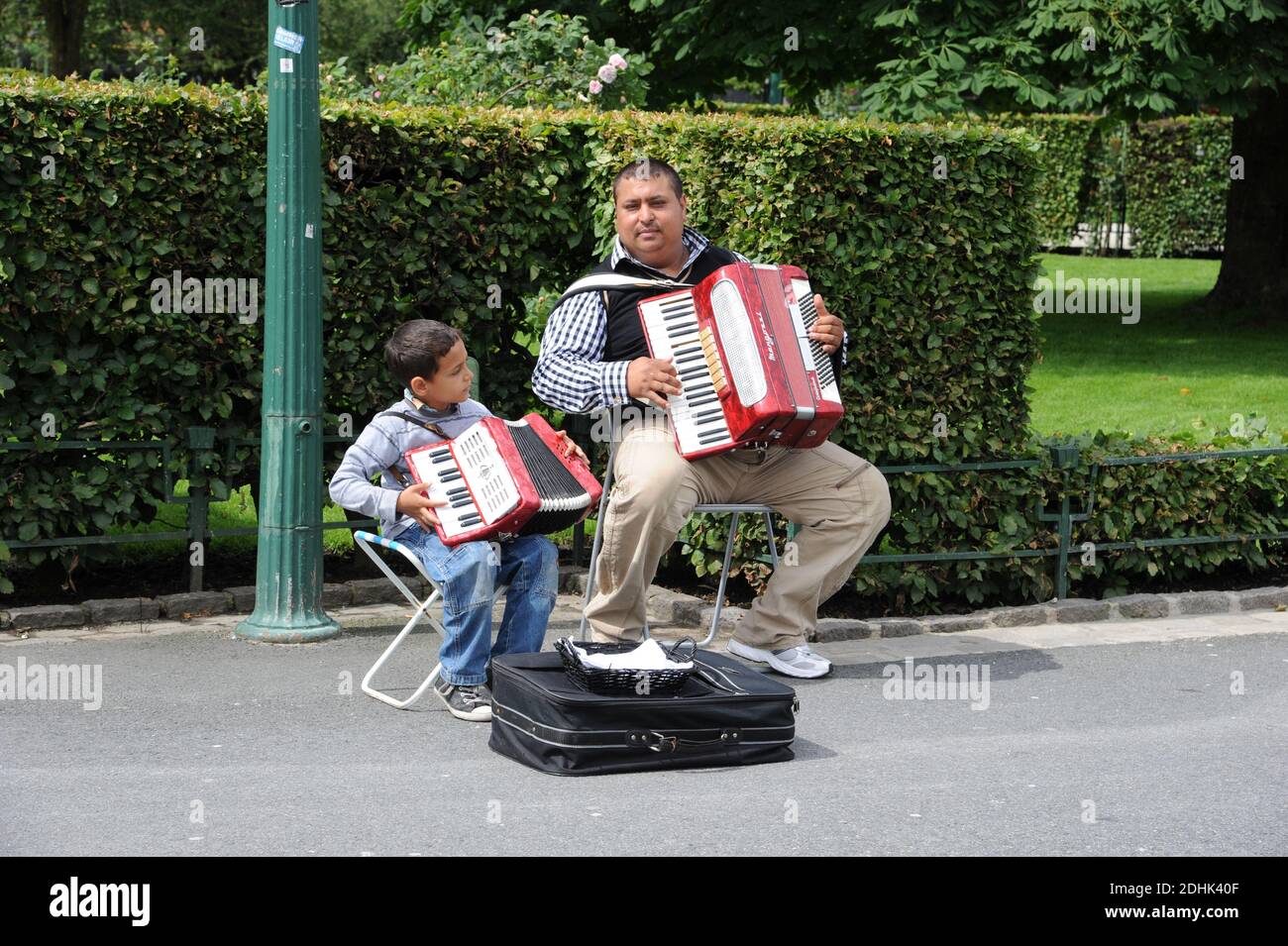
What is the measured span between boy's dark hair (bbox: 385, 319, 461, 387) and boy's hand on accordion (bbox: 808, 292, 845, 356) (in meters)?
1.46

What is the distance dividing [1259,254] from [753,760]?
49.5ft

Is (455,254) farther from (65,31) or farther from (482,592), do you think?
(65,31)

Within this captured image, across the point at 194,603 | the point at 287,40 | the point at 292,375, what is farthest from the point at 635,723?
the point at 287,40

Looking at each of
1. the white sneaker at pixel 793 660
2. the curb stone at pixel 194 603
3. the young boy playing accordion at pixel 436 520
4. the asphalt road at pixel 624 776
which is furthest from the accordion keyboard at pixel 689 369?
the curb stone at pixel 194 603

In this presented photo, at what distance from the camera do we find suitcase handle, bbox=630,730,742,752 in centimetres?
543

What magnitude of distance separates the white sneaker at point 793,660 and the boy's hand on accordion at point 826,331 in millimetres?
1241

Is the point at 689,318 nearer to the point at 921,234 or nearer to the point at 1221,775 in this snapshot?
the point at 921,234

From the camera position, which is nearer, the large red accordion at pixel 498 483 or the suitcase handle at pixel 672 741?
the suitcase handle at pixel 672 741

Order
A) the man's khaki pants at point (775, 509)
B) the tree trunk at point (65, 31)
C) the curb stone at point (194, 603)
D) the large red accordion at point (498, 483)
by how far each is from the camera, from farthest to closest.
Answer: the tree trunk at point (65, 31), the curb stone at point (194, 603), the man's khaki pants at point (775, 509), the large red accordion at point (498, 483)

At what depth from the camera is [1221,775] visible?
219 inches

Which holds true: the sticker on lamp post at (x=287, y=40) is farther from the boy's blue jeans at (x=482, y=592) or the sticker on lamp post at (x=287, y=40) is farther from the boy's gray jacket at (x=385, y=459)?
the boy's blue jeans at (x=482, y=592)

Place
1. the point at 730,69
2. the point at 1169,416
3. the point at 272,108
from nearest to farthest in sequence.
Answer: the point at 272,108 < the point at 1169,416 < the point at 730,69

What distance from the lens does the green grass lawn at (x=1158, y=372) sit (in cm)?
1268
